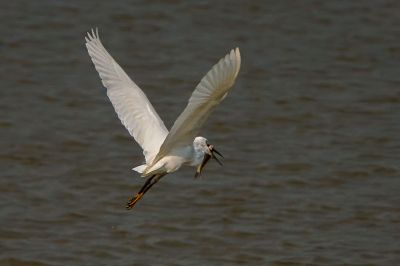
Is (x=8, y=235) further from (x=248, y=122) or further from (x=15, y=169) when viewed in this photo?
(x=248, y=122)

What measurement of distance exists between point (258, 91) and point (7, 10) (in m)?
3.23

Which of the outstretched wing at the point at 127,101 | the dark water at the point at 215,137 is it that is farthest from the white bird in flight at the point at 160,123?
the dark water at the point at 215,137

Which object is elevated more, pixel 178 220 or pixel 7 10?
pixel 7 10

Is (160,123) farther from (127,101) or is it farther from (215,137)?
(215,137)

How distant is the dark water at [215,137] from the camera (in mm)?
7543

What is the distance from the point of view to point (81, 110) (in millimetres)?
9586

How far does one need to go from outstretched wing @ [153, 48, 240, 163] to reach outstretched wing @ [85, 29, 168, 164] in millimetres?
698

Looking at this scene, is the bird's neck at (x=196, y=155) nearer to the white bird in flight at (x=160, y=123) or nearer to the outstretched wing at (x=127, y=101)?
the white bird in flight at (x=160, y=123)

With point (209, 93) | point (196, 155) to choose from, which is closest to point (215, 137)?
point (196, 155)

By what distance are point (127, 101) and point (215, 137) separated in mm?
2750

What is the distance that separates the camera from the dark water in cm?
754

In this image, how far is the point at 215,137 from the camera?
9.14 meters

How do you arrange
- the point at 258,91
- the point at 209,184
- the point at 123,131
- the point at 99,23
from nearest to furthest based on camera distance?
the point at 209,184 → the point at 123,131 → the point at 258,91 → the point at 99,23

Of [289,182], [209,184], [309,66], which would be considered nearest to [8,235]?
[209,184]
